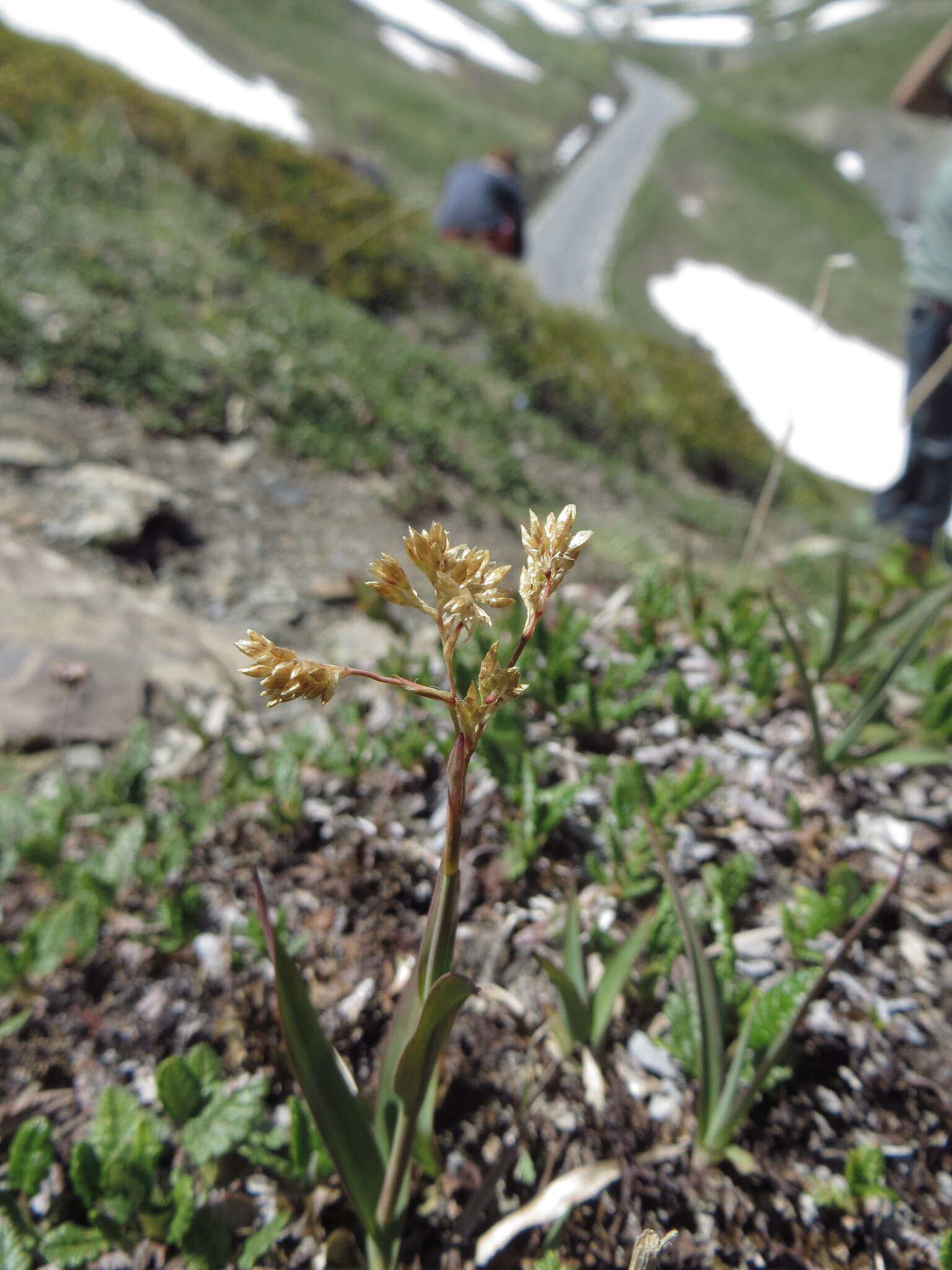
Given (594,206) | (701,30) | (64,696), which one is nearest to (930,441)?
(64,696)

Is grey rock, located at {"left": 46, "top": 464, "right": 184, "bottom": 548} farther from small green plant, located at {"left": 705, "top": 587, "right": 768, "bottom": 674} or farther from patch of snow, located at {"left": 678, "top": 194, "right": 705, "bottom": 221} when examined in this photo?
patch of snow, located at {"left": 678, "top": 194, "right": 705, "bottom": 221}

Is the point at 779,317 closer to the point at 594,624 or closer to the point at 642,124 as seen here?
the point at 594,624

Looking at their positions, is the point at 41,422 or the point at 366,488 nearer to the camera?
the point at 41,422

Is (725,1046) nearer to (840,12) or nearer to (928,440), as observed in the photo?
(928,440)

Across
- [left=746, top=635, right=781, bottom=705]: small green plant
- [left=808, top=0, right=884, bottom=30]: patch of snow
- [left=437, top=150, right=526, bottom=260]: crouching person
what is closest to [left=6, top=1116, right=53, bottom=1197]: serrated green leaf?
[left=746, top=635, right=781, bottom=705]: small green plant

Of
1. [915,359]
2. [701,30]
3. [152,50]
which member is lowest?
[915,359]

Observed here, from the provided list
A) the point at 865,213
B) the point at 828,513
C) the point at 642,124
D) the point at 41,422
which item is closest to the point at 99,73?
the point at 41,422

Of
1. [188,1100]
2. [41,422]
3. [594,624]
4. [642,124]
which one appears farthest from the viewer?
[642,124]
